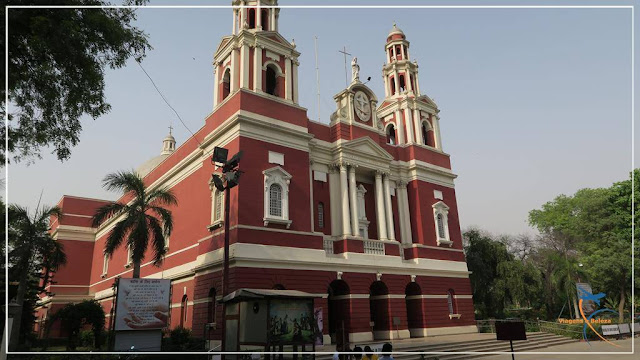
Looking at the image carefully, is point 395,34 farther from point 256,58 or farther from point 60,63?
point 60,63

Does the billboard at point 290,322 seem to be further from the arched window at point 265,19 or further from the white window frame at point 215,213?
the arched window at point 265,19

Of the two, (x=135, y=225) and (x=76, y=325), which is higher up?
(x=135, y=225)

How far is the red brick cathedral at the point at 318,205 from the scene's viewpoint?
763 inches

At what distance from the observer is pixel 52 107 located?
1171cm

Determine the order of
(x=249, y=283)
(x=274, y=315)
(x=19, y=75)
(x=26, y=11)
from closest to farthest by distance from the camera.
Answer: (x=26, y=11) → (x=19, y=75) → (x=274, y=315) → (x=249, y=283)

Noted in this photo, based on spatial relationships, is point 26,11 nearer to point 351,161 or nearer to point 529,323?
point 351,161

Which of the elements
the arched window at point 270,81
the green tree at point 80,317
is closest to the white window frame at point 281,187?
the arched window at point 270,81

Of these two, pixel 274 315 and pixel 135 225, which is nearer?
pixel 274 315

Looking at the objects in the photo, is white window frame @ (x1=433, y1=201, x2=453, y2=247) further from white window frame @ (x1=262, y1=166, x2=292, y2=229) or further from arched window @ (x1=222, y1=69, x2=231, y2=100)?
arched window @ (x1=222, y1=69, x2=231, y2=100)

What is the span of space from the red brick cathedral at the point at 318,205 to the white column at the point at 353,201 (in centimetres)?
6

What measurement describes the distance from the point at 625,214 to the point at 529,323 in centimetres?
1940

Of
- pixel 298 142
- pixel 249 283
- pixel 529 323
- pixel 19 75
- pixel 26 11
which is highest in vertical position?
pixel 298 142

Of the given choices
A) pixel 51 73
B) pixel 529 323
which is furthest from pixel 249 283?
pixel 529 323

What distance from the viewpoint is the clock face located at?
25.6m
